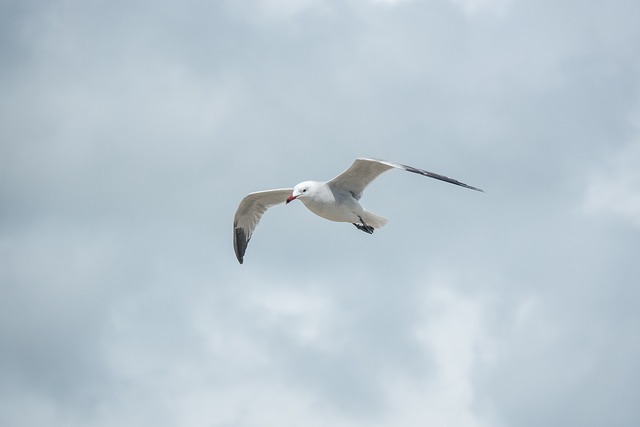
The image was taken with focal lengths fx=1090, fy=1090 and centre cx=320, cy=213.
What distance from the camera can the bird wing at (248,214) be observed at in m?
27.4

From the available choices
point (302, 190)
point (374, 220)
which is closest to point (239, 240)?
point (374, 220)

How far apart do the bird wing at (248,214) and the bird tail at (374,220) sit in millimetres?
2277

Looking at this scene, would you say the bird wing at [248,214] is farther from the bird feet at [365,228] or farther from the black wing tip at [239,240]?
the bird feet at [365,228]

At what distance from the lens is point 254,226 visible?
28.2m

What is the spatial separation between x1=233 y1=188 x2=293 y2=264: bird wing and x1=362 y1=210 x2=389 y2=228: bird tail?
2277 mm

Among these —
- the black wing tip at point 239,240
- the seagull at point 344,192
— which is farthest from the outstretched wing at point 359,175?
the black wing tip at point 239,240

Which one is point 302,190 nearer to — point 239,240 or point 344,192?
point 344,192

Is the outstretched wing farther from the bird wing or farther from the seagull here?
the bird wing

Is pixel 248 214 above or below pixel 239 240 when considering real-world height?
above

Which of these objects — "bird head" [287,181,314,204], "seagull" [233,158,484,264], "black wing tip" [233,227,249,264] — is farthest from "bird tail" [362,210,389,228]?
"black wing tip" [233,227,249,264]

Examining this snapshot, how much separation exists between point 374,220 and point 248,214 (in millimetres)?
3652

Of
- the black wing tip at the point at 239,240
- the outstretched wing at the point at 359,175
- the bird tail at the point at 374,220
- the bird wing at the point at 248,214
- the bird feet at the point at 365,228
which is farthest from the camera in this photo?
the black wing tip at the point at 239,240

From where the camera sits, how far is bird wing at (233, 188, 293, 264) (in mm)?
27391

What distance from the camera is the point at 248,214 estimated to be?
28.1 meters
